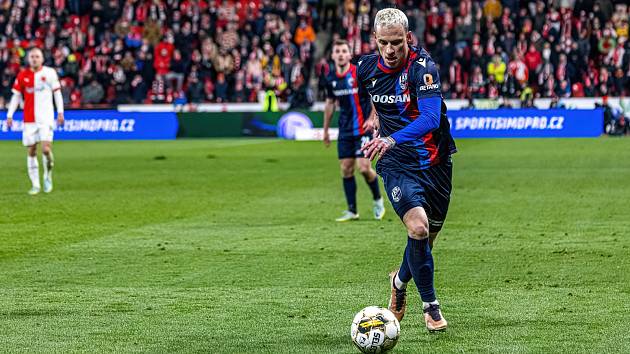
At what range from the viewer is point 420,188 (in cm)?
746

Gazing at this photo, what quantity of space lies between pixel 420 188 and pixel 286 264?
3426mm

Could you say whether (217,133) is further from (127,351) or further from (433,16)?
(127,351)

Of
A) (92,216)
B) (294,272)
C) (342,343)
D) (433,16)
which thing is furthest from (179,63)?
(342,343)

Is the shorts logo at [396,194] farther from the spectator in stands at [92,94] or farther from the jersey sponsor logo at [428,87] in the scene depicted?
the spectator in stands at [92,94]

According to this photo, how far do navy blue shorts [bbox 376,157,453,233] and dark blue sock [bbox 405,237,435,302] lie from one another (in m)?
0.22

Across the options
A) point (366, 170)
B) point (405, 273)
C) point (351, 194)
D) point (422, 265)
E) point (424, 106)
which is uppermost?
point (424, 106)

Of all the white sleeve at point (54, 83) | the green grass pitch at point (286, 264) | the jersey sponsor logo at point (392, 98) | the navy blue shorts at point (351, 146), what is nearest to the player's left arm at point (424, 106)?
the jersey sponsor logo at point (392, 98)

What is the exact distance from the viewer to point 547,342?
6.98 metres

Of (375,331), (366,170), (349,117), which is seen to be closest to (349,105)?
(349,117)

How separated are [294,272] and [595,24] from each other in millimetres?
30564

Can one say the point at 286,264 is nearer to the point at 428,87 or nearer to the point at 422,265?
the point at 422,265

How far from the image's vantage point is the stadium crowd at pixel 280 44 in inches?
1478

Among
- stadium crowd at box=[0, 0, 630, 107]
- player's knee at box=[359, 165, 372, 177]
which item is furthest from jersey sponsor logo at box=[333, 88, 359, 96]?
stadium crowd at box=[0, 0, 630, 107]

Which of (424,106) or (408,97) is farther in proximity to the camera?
(408,97)
